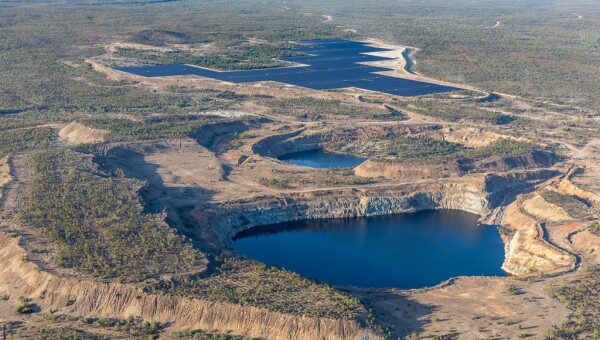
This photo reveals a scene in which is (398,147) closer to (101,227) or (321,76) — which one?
(101,227)

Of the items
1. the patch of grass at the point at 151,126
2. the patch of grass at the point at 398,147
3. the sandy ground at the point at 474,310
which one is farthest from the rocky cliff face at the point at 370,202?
the patch of grass at the point at 151,126

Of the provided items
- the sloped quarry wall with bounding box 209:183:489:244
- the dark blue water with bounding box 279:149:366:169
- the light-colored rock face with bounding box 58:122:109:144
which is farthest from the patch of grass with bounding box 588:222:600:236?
the light-colored rock face with bounding box 58:122:109:144

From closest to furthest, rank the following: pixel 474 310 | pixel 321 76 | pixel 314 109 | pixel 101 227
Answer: pixel 474 310 < pixel 101 227 < pixel 314 109 < pixel 321 76

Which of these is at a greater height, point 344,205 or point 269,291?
point 269,291

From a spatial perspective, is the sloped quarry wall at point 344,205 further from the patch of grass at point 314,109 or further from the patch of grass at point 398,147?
the patch of grass at point 314,109

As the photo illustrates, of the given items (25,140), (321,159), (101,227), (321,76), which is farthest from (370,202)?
(321,76)

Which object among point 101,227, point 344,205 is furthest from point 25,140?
point 344,205

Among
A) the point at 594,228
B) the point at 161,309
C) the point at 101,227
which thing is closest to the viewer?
the point at 161,309

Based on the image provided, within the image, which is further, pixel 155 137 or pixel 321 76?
pixel 321 76
